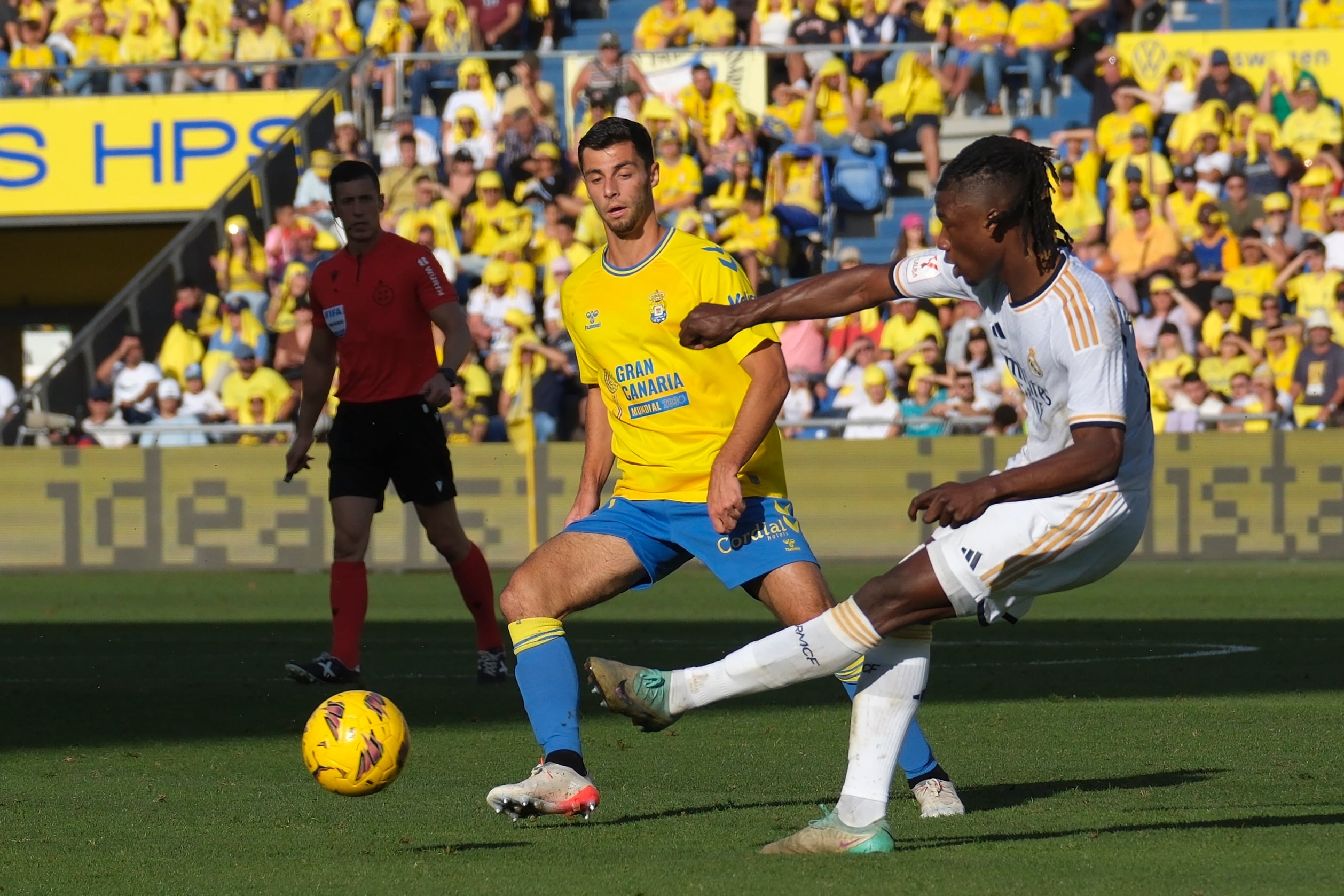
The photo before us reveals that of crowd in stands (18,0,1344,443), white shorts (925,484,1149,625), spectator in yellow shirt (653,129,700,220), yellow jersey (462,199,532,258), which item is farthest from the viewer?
yellow jersey (462,199,532,258)

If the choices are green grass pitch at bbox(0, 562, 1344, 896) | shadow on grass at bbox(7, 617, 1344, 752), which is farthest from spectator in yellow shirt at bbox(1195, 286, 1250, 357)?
shadow on grass at bbox(7, 617, 1344, 752)

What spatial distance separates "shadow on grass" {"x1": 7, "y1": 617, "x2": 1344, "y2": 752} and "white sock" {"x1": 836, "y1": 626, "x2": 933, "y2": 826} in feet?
9.55

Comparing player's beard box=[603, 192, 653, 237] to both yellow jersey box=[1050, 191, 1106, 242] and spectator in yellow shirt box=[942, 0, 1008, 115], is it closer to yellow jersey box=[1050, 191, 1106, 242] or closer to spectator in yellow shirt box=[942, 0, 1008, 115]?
yellow jersey box=[1050, 191, 1106, 242]

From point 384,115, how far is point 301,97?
3.41 feet

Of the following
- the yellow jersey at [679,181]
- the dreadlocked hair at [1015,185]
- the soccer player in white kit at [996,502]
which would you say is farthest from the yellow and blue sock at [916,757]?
the yellow jersey at [679,181]

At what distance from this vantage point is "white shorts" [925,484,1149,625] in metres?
5.00

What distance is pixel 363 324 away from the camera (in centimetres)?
949

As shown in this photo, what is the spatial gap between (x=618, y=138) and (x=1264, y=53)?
1835cm

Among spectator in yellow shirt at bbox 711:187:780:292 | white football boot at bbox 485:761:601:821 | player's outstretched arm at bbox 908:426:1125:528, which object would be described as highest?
spectator in yellow shirt at bbox 711:187:780:292

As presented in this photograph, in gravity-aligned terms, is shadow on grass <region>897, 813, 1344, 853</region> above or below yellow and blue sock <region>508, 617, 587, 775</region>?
below

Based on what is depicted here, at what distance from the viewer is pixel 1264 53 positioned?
22.7 metres

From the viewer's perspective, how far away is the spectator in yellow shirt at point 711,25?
23672mm

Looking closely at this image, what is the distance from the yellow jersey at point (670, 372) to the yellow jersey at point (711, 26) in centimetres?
1775

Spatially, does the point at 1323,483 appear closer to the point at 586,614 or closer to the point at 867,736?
the point at 586,614
